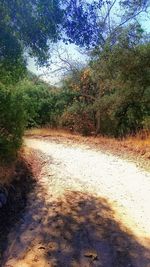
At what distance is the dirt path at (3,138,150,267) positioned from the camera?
20.9 feet

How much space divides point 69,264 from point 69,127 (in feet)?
62.8

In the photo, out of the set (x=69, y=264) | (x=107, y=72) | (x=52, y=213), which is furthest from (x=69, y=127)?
(x=69, y=264)

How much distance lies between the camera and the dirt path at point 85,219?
638 cm

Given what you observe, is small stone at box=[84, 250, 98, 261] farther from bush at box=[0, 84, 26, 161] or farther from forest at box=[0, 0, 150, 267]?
bush at box=[0, 84, 26, 161]

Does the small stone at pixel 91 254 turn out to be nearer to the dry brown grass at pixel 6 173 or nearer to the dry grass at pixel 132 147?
the dry brown grass at pixel 6 173

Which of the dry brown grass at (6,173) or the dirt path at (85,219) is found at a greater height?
the dry brown grass at (6,173)

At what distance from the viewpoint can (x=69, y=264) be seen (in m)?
6.14

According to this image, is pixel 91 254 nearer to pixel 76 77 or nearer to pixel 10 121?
pixel 10 121

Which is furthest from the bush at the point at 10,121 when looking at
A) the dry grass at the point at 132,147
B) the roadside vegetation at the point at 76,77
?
the dry grass at the point at 132,147

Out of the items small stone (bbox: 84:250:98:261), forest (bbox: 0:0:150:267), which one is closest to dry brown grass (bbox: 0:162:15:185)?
forest (bbox: 0:0:150:267)

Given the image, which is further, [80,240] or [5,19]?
[5,19]

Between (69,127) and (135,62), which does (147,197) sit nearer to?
(135,62)

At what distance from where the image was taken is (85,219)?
7.80m

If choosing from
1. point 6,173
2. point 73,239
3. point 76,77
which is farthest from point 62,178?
point 76,77
